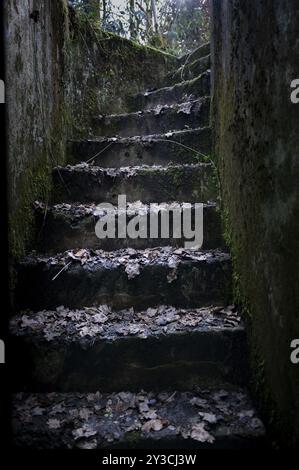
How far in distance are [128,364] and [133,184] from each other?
1.75 metres

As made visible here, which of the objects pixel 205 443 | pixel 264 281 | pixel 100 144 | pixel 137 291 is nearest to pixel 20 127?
pixel 100 144

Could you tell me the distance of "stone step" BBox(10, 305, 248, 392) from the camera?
211cm

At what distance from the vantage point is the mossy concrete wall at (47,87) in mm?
2541

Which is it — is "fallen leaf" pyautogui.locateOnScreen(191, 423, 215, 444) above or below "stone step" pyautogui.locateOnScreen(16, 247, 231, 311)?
below

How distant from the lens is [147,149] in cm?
364

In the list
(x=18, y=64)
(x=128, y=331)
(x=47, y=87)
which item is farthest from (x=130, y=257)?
(x=47, y=87)

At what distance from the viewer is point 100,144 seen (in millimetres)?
3805

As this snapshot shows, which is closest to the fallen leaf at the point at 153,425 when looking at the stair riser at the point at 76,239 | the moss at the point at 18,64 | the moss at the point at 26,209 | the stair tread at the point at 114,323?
the stair tread at the point at 114,323

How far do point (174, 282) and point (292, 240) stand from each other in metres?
1.13

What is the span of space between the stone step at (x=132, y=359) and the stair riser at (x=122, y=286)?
1.06 ft

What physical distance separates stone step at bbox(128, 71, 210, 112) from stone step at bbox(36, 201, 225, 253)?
6.91 ft

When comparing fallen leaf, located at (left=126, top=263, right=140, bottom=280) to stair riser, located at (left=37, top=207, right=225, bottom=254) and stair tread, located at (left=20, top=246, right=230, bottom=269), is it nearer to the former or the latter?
stair tread, located at (left=20, top=246, right=230, bottom=269)

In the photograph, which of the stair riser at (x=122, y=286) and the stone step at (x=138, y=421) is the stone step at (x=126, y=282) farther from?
the stone step at (x=138, y=421)

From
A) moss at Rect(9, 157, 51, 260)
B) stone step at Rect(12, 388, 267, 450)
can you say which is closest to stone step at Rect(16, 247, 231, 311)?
moss at Rect(9, 157, 51, 260)
